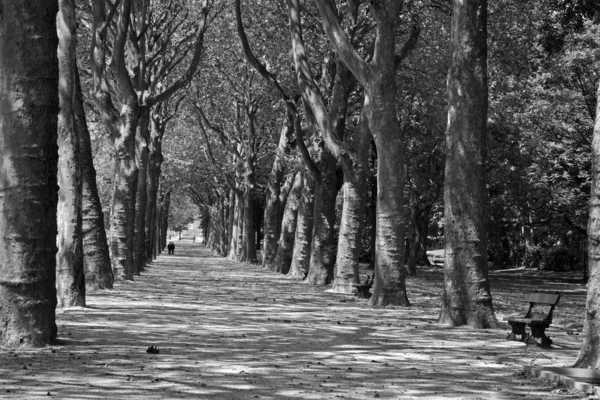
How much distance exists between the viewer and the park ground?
29.4 feet

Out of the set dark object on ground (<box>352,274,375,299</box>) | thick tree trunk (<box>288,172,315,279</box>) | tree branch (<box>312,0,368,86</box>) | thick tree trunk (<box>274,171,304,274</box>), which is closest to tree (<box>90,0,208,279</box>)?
tree branch (<box>312,0,368,86</box>)

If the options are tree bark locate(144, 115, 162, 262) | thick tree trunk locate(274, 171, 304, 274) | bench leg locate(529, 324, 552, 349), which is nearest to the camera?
bench leg locate(529, 324, 552, 349)

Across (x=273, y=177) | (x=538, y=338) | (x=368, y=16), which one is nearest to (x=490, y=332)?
(x=538, y=338)

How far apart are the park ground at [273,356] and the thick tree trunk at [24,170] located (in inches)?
19.3

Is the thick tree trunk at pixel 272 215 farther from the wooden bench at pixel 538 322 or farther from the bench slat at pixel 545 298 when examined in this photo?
the bench slat at pixel 545 298

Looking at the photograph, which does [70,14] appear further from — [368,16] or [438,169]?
[438,169]

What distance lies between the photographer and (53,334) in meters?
11.5

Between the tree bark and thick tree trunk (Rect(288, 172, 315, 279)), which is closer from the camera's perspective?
thick tree trunk (Rect(288, 172, 315, 279))

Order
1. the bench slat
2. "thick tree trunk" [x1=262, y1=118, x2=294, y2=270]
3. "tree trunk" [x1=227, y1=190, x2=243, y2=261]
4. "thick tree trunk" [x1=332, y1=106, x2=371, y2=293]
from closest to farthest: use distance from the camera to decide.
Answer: the bench slat, "thick tree trunk" [x1=332, y1=106, x2=371, y2=293], "thick tree trunk" [x1=262, y1=118, x2=294, y2=270], "tree trunk" [x1=227, y1=190, x2=243, y2=261]

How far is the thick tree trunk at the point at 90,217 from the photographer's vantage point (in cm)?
1955

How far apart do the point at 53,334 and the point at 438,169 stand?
1390 inches

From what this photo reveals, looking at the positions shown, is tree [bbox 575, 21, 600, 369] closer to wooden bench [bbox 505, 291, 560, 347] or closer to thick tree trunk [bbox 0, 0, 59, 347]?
wooden bench [bbox 505, 291, 560, 347]

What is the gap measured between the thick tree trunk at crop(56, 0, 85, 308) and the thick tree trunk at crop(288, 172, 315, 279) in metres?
15.0

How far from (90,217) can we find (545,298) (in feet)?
36.1
